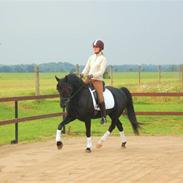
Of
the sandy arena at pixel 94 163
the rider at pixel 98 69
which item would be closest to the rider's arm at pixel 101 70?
the rider at pixel 98 69

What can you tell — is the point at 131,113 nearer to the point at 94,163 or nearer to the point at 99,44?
the point at 99,44

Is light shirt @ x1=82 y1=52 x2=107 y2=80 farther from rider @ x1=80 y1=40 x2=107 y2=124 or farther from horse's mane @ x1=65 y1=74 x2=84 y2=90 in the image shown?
horse's mane @ x1=65 y1=74 x2=84 y2=90

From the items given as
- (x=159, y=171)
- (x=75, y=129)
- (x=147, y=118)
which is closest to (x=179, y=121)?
(x=147, y=118)

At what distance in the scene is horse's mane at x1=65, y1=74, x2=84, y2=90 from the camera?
34.9ft

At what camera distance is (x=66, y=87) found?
10.5 m

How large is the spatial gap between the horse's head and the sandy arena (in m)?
1.18

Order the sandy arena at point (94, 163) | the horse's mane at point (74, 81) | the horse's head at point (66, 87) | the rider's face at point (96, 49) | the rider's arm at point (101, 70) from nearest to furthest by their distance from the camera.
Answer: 1. the sandy arena at point (94, 163)
2. the horse's head at point (66, 87)
3. the horse's mane at point (74, 81)
4. the rider's arm at point (101, 70)
5. the rider's face at point (96, 49)

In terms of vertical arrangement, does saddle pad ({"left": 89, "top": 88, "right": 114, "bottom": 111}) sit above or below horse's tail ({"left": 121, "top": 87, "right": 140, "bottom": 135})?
above

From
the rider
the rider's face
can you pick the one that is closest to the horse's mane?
the rider

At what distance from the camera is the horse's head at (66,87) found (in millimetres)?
10461

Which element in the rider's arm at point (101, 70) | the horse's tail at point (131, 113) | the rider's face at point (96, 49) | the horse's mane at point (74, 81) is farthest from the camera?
the horse's tail at point (131, 113)

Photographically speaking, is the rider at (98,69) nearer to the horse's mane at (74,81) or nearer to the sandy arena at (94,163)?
the horse's mane at (74,81)

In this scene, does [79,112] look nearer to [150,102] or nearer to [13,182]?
[13,182]

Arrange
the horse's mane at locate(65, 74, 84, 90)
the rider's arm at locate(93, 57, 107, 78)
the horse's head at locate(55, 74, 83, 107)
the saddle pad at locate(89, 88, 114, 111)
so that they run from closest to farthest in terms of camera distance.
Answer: the horse's head at locate(55, 74, 83, 107) → the horse's mane at locate(65, 74, 84, 90) → the rider's arm at locate(93, 57, 107, 78) → the saddle pad at locate(89, 88, 114, 111)
